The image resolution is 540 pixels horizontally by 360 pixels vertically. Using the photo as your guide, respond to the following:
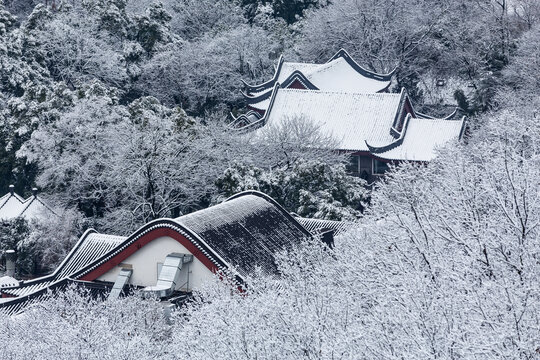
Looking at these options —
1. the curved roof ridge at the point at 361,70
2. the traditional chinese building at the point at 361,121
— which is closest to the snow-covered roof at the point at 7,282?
the traditional chinese building at the point at 361,121

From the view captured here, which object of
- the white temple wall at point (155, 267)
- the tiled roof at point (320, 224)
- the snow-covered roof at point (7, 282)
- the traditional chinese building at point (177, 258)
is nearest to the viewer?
the traditional chinese building at point (177, 258)

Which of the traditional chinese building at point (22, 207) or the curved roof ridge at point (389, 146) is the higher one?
the curved roof ridge at point (389, 146)

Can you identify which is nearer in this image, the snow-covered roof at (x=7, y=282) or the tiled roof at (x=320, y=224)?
the snow-covered roof at (x=7, y=282)

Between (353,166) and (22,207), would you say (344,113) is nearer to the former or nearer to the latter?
(353,166)

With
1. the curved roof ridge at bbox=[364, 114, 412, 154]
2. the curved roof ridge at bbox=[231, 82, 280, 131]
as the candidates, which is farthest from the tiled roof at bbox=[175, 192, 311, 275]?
the curved roof ridge at bbox=[231, 82, 280, 131]

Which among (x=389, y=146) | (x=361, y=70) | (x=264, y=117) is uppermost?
(x=361, y=70)

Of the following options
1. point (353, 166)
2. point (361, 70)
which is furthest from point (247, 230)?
point (361, 70)

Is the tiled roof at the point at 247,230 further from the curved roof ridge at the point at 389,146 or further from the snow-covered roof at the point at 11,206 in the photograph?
the curved roof ridge at the point at 389,146
